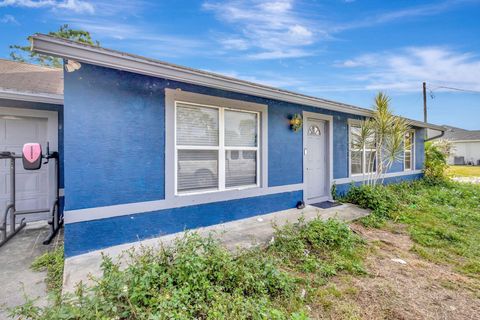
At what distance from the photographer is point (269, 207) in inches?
210

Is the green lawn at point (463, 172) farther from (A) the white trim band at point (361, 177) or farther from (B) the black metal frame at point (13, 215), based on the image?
(B) the black metal frame at point (13, 215)

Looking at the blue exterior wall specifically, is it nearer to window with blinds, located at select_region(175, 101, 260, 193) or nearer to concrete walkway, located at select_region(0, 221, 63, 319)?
window with blinds, located at select_region(175, 101, 260, 193)

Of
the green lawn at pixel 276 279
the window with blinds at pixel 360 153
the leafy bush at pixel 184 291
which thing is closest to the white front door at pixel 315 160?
the window with blinds at pixel 360 153

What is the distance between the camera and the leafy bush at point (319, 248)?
320 centimetres

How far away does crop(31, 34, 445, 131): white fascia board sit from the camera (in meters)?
2.64

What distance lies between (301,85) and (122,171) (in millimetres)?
15758

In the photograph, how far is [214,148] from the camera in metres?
4.52

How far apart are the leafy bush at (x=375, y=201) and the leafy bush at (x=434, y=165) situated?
18.3ft

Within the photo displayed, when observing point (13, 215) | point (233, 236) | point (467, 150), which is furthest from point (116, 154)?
point (467, 150)

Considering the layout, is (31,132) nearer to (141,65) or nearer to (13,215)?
(13,215)

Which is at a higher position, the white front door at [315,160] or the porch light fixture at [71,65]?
the porch light fixture at [71,65]

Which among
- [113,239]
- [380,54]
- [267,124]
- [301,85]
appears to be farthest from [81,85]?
[301,85]

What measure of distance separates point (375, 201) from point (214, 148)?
431 centimetres

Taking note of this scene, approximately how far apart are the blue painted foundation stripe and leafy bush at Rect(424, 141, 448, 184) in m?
8.97
